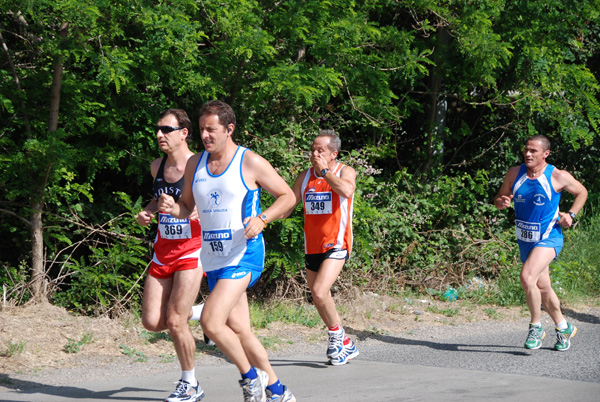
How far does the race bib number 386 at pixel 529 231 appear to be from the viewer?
25.0ft

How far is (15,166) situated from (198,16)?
2.63m

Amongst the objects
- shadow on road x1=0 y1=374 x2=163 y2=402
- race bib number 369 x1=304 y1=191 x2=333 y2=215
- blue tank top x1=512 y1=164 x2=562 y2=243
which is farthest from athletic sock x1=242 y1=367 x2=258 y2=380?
blue tank top x1=512 y1=164 x2=562 y2=243

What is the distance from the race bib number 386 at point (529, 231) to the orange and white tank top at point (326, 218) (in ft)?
6.53

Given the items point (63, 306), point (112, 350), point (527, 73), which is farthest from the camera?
point (527, 73)

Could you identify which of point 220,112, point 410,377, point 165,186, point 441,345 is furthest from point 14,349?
point 441,345

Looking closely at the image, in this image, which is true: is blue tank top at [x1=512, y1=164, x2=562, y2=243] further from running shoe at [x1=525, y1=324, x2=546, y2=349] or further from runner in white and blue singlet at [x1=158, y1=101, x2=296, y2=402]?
runner in white and blue singlet at [x1=158, y1=101, x2=296, y2=402]

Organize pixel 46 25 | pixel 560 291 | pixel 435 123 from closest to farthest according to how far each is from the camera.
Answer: pixel 46 25
pixel 560 291
pixel 435 123

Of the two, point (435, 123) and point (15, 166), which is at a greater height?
point (435, 123)

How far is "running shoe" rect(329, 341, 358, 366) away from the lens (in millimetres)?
6821

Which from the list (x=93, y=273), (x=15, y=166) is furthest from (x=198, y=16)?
(x=93, y=273)

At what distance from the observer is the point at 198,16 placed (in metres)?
8.47

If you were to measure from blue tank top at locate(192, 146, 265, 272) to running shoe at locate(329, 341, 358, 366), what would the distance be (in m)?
2.11

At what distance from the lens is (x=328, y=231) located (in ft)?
22.8

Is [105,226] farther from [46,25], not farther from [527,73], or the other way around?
[527,73]
